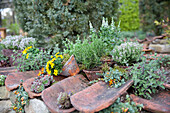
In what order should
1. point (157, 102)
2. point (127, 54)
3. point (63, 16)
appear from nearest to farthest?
point (157, 102), point (127, 54), point (63, 16)

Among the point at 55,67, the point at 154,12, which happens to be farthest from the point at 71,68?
the point at 154,12

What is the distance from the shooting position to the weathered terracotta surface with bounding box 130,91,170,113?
4.85 ft

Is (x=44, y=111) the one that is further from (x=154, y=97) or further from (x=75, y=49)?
(x=154, y=97)

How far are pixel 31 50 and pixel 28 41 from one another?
30.9 inches

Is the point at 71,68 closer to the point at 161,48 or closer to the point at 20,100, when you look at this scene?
the point at 20,100

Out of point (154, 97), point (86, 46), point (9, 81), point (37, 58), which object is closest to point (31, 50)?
point (37, 58)

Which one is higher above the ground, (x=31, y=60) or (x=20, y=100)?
(x=31, y=60)

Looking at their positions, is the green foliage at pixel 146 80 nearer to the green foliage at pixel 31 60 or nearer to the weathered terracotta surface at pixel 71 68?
the weathered terracotta surface at pixel 71 68

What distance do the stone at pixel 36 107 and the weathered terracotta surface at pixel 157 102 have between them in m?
1.12

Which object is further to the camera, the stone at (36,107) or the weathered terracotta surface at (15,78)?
the weathered terracotta surface at (15,78)

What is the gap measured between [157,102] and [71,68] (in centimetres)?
124

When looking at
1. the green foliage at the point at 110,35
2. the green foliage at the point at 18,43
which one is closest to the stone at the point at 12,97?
the green foliage at the point at 18,43

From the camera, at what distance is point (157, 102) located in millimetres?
1613

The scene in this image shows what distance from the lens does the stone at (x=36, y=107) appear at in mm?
1886
